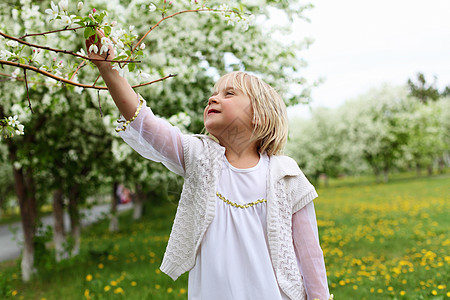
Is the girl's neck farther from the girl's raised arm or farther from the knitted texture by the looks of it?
the girl's raised arm

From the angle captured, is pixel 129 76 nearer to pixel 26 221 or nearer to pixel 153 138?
pixel 153 138

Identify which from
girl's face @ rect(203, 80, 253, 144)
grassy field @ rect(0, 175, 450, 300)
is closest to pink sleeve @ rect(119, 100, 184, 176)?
girl's face @ rect(203, 80, 253, 144)

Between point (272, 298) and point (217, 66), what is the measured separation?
16.5 ft

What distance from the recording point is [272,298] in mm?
1633

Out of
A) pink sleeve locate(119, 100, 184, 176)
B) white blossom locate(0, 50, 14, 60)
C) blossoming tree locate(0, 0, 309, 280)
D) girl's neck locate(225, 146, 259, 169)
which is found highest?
blossoming tree locate(0, 0, 309, 280)

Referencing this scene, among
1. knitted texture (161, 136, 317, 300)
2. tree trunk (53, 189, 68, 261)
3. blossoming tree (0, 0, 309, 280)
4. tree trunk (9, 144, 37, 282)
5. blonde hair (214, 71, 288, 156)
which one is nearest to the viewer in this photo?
knitted texture (161, 136, 317, 300)

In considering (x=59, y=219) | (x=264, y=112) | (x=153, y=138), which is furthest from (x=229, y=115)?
(x=59, y=219)

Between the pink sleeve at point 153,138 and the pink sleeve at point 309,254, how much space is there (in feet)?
2.09

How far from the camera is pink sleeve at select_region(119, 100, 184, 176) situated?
4.79 feet

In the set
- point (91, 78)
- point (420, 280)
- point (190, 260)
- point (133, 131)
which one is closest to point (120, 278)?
point (91, 78)

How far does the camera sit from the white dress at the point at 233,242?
159 centimetres

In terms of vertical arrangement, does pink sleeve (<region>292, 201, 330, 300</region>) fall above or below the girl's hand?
below

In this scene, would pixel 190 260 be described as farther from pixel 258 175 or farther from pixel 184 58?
pixel 184 58

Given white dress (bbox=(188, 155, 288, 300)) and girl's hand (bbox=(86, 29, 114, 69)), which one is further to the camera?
white dress (bbox=(188, 155, 288, 300))
